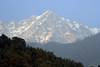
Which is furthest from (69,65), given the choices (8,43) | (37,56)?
(8,43)

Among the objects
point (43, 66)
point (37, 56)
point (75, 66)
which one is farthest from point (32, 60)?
point (75, 66)

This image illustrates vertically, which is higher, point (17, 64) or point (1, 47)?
point (1, 47)

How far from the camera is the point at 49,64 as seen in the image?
64.5m

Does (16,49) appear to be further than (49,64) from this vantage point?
Yes

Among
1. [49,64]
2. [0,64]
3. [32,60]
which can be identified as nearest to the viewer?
[0,64]

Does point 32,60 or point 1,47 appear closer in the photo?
point 32,60

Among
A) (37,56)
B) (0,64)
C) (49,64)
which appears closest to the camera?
(0,64)

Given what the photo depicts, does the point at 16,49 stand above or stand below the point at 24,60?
above

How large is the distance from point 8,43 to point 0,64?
23.9 m

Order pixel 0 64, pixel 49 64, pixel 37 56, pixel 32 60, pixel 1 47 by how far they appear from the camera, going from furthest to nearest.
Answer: pixel 1 47 → pixel 37 56 → pixel 32 60 → pixel 49 64 → pixel 0 64

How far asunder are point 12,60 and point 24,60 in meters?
3.08

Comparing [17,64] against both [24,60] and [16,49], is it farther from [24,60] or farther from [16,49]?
[16,49]

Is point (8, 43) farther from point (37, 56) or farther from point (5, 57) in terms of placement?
point (5, 57)

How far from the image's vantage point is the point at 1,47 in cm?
8175
